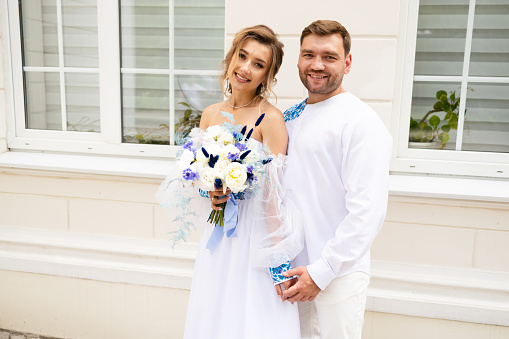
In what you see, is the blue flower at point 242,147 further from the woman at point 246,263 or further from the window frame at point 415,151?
the window frame at point 415,151

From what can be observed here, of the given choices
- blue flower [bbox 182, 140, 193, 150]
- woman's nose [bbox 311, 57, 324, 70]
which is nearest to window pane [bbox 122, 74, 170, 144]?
blue flower [bbox 182, 140, 193, 150]

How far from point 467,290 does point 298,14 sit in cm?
197

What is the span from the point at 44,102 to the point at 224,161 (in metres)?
2.36

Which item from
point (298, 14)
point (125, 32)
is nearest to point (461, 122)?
point (298, 14)

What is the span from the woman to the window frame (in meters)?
1.09

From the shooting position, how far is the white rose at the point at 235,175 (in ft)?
4.89

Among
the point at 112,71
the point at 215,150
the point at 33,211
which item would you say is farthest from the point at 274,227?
the point at 33,211

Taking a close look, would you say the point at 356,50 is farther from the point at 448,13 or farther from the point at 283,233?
the point at 283,233

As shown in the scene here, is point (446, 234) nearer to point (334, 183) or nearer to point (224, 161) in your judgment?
Answer: point (334, 183)

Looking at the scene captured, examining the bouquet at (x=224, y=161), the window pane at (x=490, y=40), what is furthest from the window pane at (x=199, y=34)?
the window pane at (x=490, y=40)

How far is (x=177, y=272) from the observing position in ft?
9.18

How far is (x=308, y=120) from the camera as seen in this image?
1762mm

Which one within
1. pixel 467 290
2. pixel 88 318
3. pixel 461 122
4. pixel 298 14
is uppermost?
pixel 298 14

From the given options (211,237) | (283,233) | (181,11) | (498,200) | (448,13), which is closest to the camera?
(283,233)
